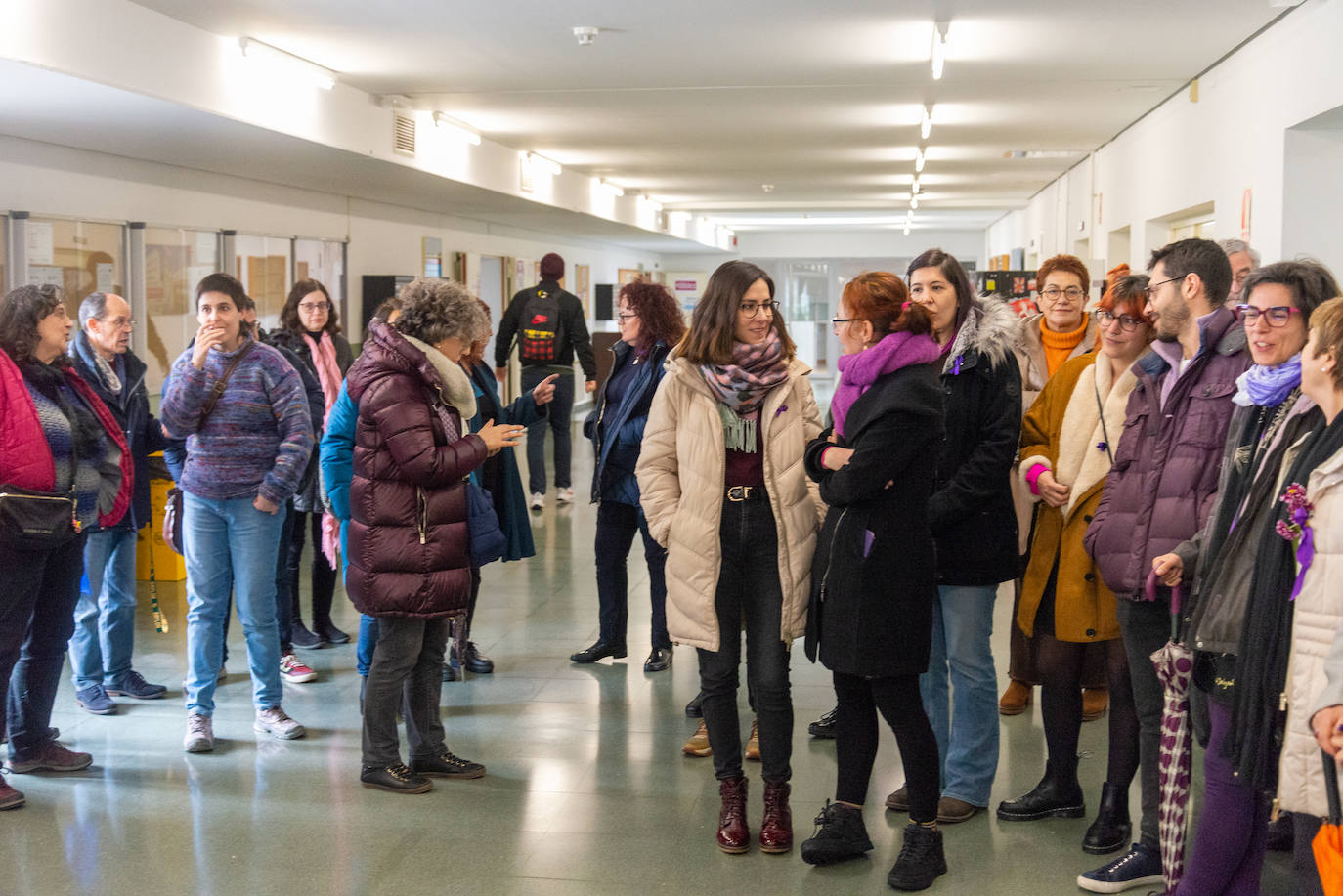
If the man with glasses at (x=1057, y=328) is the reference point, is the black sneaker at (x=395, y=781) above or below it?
below

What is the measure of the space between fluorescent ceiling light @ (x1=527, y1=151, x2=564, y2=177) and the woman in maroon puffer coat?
365 inches

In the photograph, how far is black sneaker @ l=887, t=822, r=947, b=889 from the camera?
128 inches

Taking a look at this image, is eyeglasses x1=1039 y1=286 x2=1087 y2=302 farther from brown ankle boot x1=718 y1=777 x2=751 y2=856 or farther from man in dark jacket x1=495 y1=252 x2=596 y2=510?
man in dark jacket x1=495 y1=252 x2=596 y2=510

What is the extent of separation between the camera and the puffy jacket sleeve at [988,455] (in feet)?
11.4

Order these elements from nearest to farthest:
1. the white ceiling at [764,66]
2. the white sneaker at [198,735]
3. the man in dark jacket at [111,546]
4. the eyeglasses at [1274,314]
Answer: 1. the eyeglasses at [1274,314]
2. the white sneaker at [198,735]
3. the man in dark jacket at [111,546]
4. the white ceiling at [764,66]

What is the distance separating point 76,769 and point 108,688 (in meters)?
0.92

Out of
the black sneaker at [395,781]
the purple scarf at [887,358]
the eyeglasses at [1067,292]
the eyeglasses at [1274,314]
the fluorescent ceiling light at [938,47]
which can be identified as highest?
the fluorescent ceiling light at [938,47]

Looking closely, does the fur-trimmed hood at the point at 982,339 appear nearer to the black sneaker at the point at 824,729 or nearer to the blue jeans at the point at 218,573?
the black sneaker at the point at 824,729

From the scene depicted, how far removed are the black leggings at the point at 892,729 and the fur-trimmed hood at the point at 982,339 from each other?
936 mm

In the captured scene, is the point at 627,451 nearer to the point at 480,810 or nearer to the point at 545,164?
the point at 480,810

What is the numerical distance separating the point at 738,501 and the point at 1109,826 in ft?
4.67

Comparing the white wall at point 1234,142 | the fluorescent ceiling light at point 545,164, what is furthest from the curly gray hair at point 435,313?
the fluorescent ceiling light at point 545,164

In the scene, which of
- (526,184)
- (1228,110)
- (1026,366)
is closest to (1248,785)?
(1026,366)

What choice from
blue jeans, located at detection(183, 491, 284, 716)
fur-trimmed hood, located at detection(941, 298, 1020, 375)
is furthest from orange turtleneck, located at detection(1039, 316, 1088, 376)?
blue jeans, located at detection(183, 491, 284, 716)
